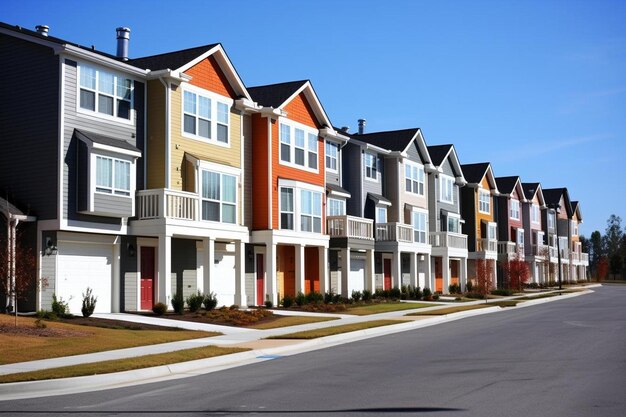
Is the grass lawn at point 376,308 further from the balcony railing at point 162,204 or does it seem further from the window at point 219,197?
the balcony railing at point 162,204

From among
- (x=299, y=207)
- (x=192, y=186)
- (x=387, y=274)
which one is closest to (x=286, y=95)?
(x=299, y=207)

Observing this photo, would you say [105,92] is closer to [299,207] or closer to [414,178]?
[299,207]

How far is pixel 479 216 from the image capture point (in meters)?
66.9

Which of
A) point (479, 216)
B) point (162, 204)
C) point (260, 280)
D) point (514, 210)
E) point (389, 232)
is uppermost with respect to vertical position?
point (514, 210)

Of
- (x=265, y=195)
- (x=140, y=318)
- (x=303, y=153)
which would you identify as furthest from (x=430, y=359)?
(x=303, y=153)

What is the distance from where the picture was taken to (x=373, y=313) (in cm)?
3369

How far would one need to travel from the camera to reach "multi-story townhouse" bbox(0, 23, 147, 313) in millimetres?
26000

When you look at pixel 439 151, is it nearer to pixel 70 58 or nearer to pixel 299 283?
pixel 299 283

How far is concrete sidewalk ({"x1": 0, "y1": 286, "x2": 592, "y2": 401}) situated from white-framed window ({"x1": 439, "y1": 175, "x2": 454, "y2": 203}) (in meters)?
28.3

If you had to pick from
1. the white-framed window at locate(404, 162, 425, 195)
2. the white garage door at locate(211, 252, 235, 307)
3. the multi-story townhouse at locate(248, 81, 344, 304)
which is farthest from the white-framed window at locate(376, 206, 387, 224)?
the white garage door at locate(211, 252, 235, 307)

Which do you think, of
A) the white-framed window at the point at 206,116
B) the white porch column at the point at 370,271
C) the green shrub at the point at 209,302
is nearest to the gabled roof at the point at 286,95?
the white-framed window at the point at 206,116

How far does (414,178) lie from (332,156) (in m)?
11.1

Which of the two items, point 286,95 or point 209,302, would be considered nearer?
point 209,302

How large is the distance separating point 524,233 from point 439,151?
2609 cm
